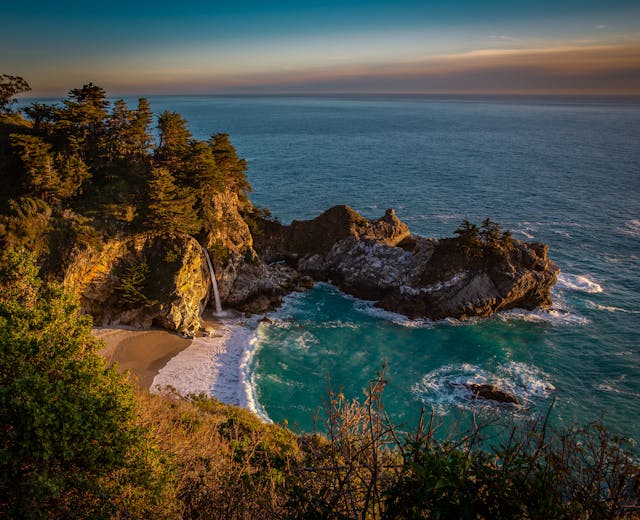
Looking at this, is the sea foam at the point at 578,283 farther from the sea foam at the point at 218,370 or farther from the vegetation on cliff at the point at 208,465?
the vegetation on cliff at the point at 208,465

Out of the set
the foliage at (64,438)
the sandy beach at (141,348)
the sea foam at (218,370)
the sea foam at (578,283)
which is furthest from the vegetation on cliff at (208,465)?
the sea foam at (578,283)

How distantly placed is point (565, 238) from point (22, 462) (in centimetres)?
5938

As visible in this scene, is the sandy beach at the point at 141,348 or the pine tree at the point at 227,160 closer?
the sandy beach at the point at 141,348

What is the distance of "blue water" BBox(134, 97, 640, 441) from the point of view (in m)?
28.3

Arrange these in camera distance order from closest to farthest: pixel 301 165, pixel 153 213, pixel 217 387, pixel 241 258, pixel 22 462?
pixel 22 462 → pixel 217 387 → pixel 153 213 → pixel 241 258 → pixel 301 165

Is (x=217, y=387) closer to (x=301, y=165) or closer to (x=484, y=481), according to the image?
(x=484, y=481)

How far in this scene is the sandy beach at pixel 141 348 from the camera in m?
29.0

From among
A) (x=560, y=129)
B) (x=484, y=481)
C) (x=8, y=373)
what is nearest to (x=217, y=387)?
(x=8, y=373)

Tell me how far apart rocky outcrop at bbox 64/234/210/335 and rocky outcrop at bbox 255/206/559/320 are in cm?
1524

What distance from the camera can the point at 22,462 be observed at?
10609mm

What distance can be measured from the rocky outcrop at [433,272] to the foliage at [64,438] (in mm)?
30291

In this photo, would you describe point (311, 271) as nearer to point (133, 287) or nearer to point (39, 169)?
point (133, 287)

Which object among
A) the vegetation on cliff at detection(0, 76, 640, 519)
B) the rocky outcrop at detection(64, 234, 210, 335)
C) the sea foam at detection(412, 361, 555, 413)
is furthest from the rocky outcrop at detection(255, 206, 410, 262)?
the sea foam at detection(412, 361, 555, 413)

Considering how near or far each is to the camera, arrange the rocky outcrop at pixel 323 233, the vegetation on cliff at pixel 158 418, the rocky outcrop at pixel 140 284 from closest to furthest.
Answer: the vegetation on cliff at pixel 158 418
the rocky outcrop at pixel 140 284
the rocky outcrop at pixel 323 233
